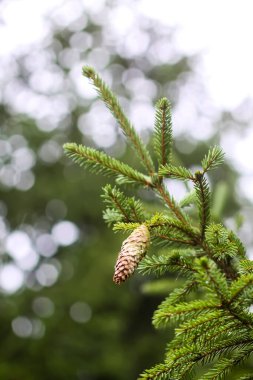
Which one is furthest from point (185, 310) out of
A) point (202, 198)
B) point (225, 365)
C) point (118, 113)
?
point (118, 113)

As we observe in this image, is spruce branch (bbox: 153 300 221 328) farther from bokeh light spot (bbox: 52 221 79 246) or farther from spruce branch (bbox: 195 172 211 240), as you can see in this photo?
bokeh light spot (bbox: 52 221 79 246)

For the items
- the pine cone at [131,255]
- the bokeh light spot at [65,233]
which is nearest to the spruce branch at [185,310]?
the pine cone at [131,255]

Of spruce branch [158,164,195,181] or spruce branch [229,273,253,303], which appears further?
spruce branch [158,164,195,181]

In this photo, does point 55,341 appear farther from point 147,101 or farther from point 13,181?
point 147,101

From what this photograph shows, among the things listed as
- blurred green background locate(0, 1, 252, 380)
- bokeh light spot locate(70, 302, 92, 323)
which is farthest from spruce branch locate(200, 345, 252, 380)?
bokeh light spot locate(70, 302, 92, 323)

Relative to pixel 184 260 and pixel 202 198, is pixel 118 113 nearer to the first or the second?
pixel 202 198

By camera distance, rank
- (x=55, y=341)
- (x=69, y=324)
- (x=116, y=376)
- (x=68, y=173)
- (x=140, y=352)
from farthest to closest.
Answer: (x=68, y=173) < (x=140, y=352) < (x=116, y=376) < (x=69, y=324) < (x=55, y=341)

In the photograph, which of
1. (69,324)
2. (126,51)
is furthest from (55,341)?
(126,51)

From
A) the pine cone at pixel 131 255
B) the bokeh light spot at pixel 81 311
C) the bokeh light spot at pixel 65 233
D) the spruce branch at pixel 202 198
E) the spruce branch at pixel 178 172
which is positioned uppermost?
the bokeh light spot at pixel 65 233

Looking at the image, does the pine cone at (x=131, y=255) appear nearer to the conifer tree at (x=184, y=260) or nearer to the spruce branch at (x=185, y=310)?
the conifer tree at (x=184, y=260)
